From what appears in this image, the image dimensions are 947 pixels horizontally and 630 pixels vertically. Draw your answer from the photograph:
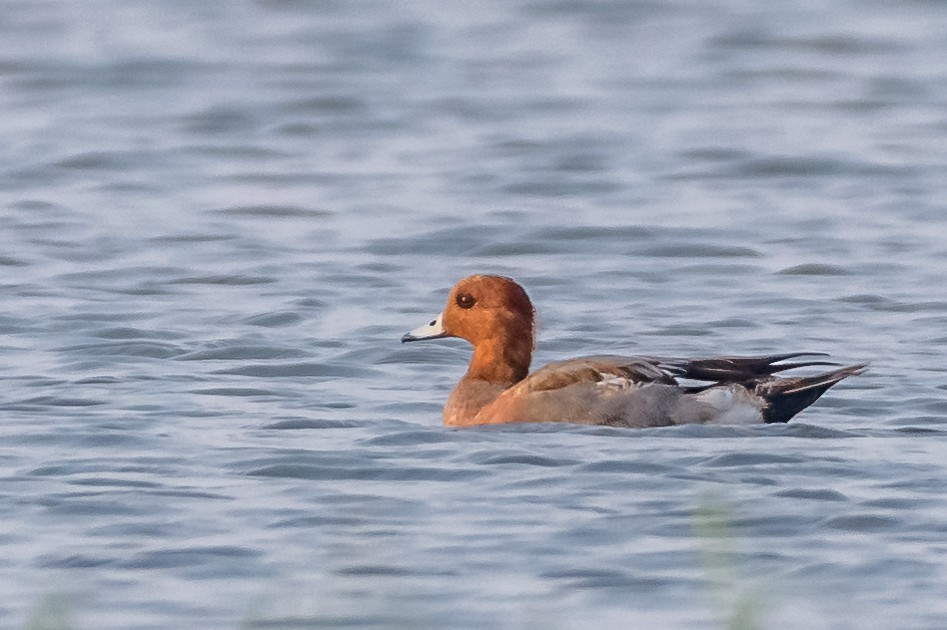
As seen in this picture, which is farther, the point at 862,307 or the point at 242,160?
the point at 242,160

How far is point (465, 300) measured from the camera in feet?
36.0

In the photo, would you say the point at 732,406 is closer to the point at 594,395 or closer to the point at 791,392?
the point at 791,392

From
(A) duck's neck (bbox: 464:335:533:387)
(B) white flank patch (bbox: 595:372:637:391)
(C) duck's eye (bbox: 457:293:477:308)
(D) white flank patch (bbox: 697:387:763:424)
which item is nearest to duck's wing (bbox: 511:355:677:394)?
(B) white flank patch (bbox: 595:372:637:391)

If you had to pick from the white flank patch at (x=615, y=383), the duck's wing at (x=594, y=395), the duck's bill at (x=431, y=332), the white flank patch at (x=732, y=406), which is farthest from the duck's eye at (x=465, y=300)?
the white flank patch at (x=732, y=406)

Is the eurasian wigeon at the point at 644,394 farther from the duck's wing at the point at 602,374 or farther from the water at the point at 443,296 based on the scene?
the water at the point at 443,296

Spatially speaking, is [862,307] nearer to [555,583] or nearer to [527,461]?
[527,461]

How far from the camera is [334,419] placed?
10422 mm

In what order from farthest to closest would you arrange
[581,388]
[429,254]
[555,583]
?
[429,254] < [581,388] < [555,583]

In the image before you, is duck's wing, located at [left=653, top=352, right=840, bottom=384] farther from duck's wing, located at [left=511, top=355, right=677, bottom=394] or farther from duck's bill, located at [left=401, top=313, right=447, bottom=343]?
duck's bill, located at [left=401, top=313, right=447, bottom=343]

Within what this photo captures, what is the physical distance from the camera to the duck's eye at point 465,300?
11.0 m

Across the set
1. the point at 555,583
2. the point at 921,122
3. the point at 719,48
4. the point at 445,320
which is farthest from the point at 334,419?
the point at 719,48

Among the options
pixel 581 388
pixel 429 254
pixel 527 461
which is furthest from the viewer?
pixel 429 254

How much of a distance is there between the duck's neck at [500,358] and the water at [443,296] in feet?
1.05

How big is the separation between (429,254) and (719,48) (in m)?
7.79
